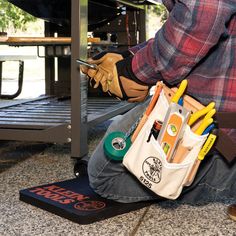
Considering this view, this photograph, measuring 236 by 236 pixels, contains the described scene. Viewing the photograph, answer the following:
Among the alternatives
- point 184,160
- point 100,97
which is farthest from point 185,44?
point 100,97

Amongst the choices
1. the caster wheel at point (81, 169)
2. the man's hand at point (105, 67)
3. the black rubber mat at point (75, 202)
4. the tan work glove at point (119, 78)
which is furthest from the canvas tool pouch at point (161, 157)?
the caster wheel at point (81, 169)

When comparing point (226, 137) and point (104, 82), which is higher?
point (104, 82)

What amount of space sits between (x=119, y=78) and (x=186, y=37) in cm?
28

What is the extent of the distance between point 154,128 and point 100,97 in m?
2.41

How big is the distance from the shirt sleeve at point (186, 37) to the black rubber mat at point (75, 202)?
0.57 m

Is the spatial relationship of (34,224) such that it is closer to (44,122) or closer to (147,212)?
(147,212)

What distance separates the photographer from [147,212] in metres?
1.79

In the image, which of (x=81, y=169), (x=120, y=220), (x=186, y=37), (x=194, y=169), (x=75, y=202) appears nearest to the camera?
(x=186, y=37)

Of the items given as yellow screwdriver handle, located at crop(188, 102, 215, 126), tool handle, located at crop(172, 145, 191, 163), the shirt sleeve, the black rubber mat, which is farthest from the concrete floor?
the shirt sleeve

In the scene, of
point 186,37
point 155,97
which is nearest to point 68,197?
point 155,97

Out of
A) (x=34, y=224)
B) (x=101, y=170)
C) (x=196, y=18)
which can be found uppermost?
(x=196, y=18)

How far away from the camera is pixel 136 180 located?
67.9 inches

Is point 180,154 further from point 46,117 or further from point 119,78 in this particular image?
point 46,117

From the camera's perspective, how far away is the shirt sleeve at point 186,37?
1.28m
